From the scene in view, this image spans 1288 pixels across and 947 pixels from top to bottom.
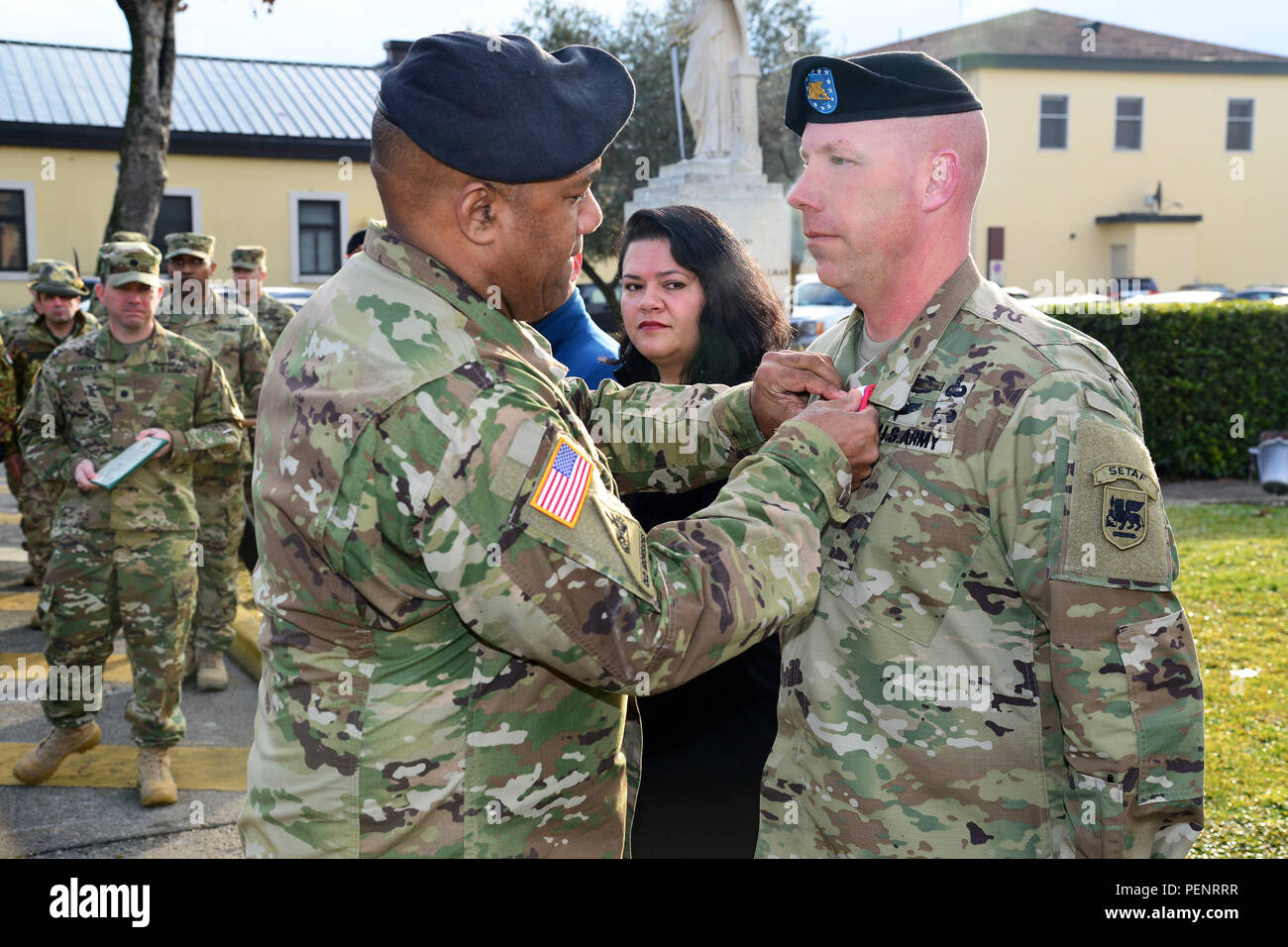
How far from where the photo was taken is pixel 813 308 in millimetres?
21094

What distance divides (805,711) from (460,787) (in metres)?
0.83

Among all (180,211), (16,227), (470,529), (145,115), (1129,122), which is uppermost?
(1129,122)

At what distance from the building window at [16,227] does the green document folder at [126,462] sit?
2290 cm

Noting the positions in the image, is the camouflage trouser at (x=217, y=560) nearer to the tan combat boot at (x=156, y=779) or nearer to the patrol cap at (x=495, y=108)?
the tan combat boot at (x=156, y=779)

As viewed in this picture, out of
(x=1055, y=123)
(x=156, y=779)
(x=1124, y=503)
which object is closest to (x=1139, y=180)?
(x=1055, y=123)

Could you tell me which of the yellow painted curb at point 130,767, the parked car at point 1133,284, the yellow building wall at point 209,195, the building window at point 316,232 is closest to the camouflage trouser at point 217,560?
the yellow painted curb at point 130,767

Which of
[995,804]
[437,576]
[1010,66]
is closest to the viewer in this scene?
[437,576]

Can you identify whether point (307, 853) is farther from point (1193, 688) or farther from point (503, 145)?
point (1193, 688)

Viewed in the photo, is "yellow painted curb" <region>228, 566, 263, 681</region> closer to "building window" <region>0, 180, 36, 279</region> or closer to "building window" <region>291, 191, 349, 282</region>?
"building window" <region>291, 191, 349, 282</region>

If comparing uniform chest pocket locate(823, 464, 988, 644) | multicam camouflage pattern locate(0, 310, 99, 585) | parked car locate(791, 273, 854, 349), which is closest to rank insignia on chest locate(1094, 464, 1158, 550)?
uniform chest pocket locate(823, 464, 988, 644)

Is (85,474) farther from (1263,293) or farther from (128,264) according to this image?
(1263,293)

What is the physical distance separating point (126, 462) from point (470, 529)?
416 cm
